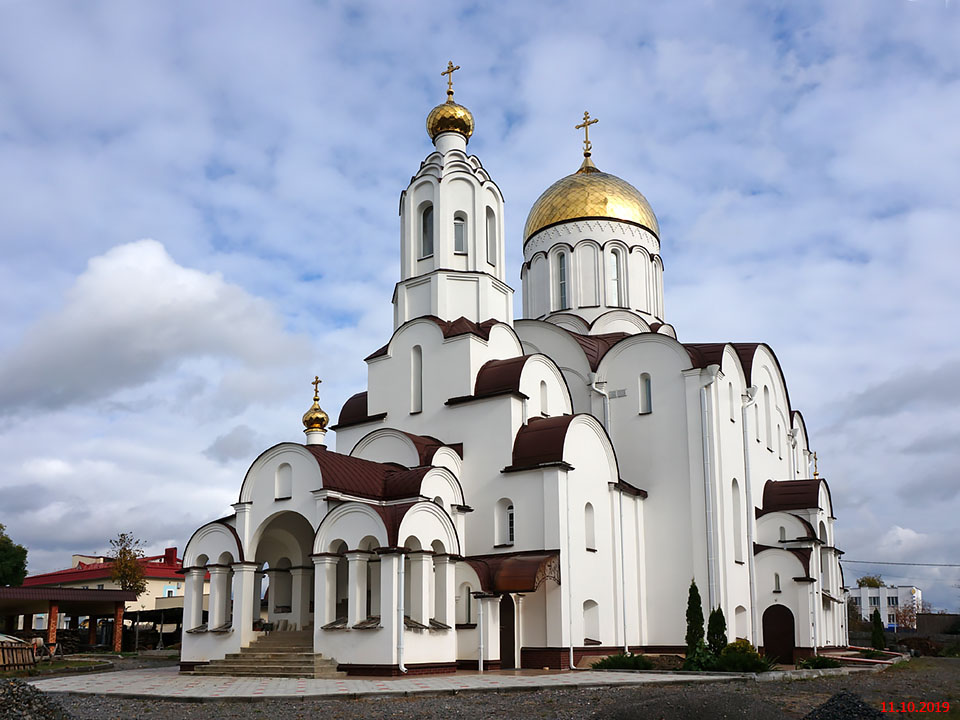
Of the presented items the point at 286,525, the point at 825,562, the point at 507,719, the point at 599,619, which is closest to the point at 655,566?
the point at 599,619

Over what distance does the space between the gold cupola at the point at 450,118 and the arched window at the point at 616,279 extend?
6.32 m

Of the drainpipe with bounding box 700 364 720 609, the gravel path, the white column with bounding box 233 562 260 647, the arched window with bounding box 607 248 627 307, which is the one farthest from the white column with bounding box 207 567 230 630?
the arched window with bounding box 607 248 627 307

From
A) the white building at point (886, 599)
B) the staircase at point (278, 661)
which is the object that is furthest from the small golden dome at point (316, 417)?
the white building at point (886, 599)

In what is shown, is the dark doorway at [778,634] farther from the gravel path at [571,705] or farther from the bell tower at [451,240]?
the bell tower at [451,240]

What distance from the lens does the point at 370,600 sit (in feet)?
63.1

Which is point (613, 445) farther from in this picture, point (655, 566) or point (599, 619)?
point (599, 619)

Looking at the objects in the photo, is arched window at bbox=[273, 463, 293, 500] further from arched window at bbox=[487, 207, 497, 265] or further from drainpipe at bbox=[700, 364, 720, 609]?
drainpipe at bbox=[700, 364, 720, 609]

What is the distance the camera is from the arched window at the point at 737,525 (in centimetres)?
2262

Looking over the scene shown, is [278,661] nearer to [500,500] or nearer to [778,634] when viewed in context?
[500,500]

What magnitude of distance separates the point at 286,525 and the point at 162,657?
10149 mm

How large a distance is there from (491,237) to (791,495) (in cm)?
1080

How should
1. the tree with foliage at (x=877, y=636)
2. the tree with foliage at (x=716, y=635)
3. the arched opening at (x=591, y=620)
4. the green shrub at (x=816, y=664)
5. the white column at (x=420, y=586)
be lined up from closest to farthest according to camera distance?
the white column at (x=420, y=586) < the tree with foliage at (x=716, y=635) < the green shrub at (x=816, y=664) < the arched opening at (x=591, y=620) < the tree with foliage at (x=877, y=636)

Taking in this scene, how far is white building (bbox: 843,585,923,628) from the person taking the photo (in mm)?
82062

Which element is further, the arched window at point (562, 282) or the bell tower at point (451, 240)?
the arched window at point (562, 282)
